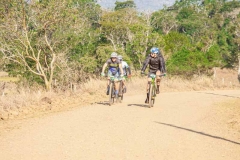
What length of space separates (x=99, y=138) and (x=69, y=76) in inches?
701

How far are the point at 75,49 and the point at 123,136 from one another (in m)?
25.1

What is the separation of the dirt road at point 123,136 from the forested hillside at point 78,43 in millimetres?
11542

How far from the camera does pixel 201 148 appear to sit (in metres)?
7.13

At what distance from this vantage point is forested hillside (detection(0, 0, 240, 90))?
21.5 meters

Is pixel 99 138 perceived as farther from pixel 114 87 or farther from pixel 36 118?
pixel 114 87

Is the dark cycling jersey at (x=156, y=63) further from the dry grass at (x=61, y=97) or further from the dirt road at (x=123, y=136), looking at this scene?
the dry grass at (x=61, y=97)

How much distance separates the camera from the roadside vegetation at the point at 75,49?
69.5 feet

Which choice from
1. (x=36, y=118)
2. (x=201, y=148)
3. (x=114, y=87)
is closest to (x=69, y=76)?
(x=114, y=87)

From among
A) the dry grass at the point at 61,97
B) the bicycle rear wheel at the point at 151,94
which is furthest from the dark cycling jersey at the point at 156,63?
the dry grass at the point at 61,97

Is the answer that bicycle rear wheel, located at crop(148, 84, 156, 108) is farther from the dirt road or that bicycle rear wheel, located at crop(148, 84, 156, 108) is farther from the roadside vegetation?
the roadside vegetation

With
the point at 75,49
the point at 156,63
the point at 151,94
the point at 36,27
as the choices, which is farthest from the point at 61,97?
the point at 75,49

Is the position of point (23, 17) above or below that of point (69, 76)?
above

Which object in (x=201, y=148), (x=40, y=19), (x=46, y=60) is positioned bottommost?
(x=201, y=148)

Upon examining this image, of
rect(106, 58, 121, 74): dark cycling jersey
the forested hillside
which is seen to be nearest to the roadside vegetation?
the forested hillside
